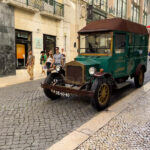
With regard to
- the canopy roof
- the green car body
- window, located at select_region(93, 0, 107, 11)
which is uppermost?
window, located at select_region(93, 0, 107, 11)

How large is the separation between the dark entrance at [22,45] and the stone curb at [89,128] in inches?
401

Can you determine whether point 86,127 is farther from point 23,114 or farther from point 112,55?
point 112,55

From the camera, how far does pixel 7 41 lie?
12.3 meters

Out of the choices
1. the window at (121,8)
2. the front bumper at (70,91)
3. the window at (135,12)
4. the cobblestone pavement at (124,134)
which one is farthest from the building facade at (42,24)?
the window at (135,12)

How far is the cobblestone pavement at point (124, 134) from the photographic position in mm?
3119

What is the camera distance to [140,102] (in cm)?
570

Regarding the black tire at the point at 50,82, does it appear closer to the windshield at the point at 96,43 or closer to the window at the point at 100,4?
the windshield at the point at 96,43

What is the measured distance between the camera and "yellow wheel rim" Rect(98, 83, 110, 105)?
194 inches

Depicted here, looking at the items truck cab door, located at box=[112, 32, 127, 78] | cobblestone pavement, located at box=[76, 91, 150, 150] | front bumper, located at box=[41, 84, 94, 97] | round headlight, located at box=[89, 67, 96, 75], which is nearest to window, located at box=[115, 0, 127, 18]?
truck cab door, located at box=[112, 32, 127, 78]

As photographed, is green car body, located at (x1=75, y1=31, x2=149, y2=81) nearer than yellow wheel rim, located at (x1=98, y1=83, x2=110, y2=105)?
No

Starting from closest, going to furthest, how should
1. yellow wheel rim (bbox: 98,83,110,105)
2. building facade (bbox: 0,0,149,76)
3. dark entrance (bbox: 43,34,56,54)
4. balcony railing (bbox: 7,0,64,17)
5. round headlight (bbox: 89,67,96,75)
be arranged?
yellow wheel rim (bbox: 98,83,110,105)
round headlight (bbox: 89,67,96,75)
building facade (bbox: 0,0,149,76)
balcony railing (bbox: 7,0,64,17)
dark entrance (bbox: 43,34,56,54)

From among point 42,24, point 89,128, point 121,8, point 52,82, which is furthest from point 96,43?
point 121,8

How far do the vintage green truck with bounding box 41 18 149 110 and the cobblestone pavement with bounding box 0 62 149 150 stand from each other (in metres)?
0.46

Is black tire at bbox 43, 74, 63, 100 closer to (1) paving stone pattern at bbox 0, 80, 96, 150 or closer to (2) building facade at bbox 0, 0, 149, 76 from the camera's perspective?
(1) paving stone pattern at bbox 0, 80, 96, 150
